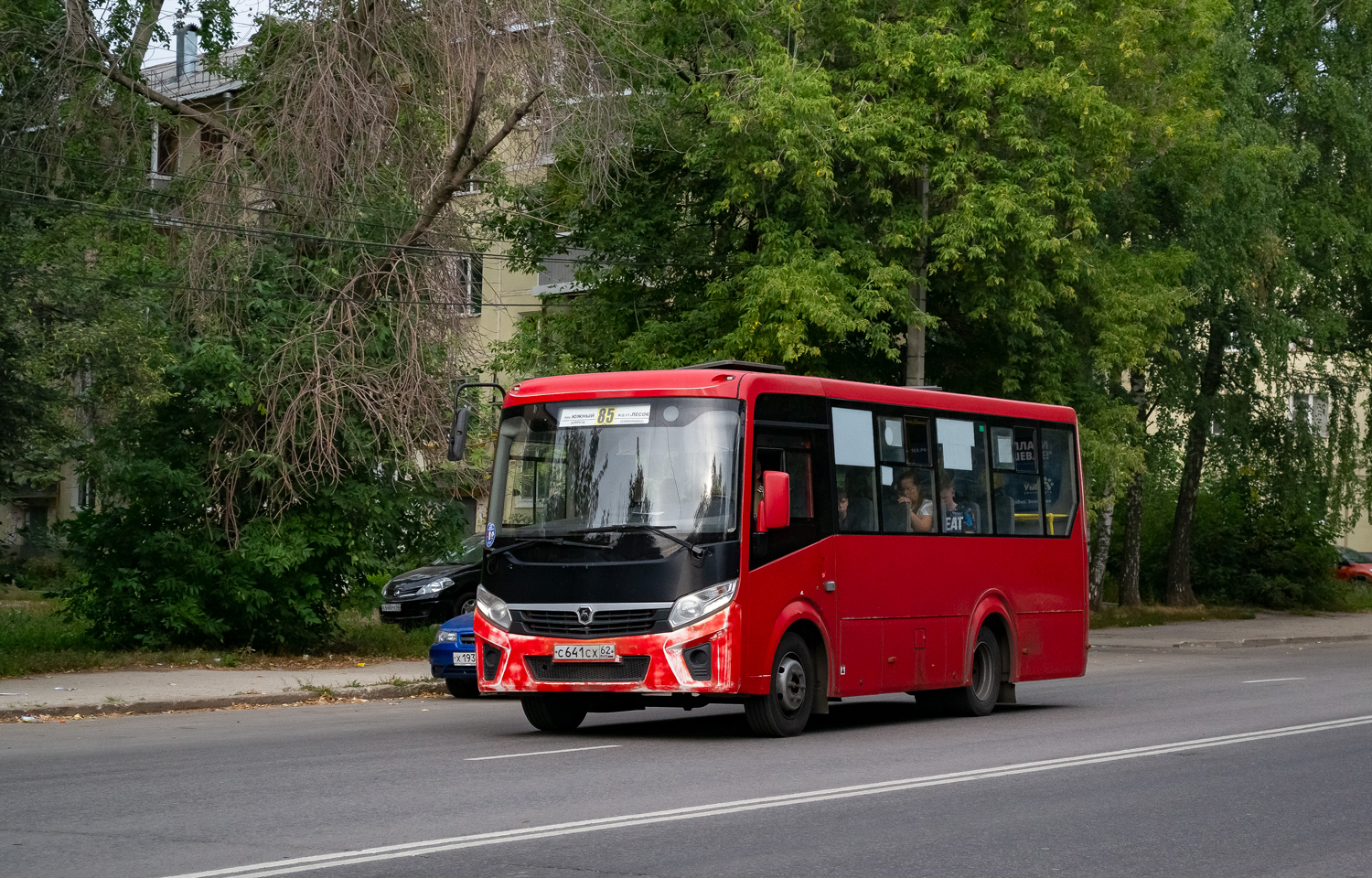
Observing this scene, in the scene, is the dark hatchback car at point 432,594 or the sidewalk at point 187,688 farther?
the dark hatchback car at point 432,594

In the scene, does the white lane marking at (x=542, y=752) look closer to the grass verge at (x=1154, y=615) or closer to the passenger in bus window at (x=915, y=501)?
the passenger in bus window at (x=915, y=501)

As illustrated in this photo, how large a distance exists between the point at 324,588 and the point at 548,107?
22.9ft

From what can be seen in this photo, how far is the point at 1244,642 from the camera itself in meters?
31.0

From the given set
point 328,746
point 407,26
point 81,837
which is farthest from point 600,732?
point 407,26

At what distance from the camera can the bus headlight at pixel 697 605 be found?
12797 mm

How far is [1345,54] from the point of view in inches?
1351

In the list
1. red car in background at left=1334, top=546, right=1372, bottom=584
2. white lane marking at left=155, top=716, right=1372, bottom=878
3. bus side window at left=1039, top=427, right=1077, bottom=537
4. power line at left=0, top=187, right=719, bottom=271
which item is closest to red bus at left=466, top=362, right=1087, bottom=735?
bus side window at left=1039, top=427, right=1077, bottom=537

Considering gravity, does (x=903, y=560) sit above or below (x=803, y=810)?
above

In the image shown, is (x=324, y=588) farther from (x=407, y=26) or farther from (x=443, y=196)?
(x=407, y=26)

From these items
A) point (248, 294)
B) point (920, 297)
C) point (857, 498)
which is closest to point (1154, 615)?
point (920, 297)

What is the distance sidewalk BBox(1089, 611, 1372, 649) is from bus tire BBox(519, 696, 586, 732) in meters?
17.0

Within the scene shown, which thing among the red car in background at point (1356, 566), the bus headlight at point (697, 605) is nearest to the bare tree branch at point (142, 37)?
the bus headlight at point (697, 605)

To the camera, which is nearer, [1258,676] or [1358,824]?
[1358,824]

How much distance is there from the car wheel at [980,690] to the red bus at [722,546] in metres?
0.41
